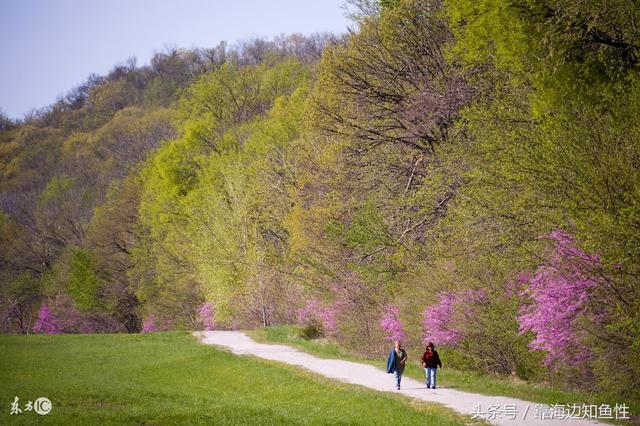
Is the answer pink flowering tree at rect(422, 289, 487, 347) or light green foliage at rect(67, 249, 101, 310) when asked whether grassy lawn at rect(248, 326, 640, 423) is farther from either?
light green foliage at rect(67, 249, 101, 310)

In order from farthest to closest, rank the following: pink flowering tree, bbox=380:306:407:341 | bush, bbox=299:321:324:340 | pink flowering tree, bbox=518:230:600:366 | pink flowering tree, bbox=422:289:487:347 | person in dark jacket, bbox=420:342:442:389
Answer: bush, bbox=299:321:324:340, pink flowering tree, bbox=380:306:407:341, pink flowering tree, bbox=422:289:487:347, person in dark jacket, bbox=420:342:442:389, pink flowering tree, bbox=518:230:600:366

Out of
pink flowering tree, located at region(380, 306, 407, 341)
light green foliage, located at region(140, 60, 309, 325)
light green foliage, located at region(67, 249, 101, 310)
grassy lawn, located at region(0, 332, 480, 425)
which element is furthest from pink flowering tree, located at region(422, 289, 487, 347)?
light green foliage, located at region(67, 249, 101, 310)

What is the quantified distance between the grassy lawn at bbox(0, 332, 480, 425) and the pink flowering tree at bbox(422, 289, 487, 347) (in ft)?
12.1

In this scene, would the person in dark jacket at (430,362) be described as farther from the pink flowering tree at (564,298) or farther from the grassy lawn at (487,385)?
the pink flowering tree at (564,298)

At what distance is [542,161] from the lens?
54.7ft

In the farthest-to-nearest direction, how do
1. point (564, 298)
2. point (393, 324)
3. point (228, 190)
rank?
point (228, 190) < point (393, 324) < point (564, 298)

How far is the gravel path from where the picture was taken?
48.6ft

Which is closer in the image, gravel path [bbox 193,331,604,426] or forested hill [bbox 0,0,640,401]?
gravel path [bbox 193,331,604,426]

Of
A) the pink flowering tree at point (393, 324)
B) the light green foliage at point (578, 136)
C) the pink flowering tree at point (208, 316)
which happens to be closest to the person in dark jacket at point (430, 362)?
the light green foliage at point (578, 136)

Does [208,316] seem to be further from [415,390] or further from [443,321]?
[415,390]

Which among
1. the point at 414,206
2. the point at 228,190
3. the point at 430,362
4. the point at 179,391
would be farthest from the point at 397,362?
the point at 228,190

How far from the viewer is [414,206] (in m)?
29.1

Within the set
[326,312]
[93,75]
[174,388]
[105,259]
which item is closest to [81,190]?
[105,259]

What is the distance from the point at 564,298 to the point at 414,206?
1291 cm
